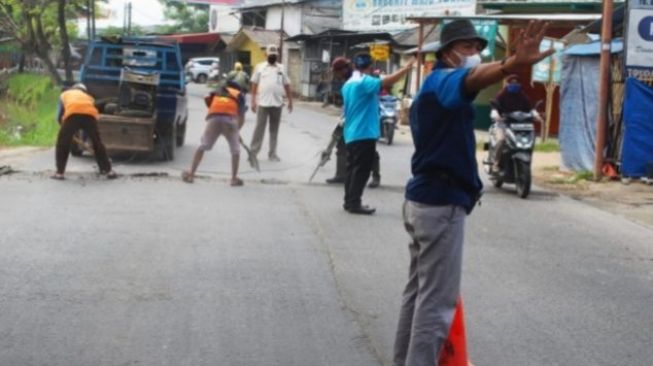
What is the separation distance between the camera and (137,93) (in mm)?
15891

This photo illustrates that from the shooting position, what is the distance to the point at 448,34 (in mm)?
4480

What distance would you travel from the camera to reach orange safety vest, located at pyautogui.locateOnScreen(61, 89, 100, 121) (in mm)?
12977

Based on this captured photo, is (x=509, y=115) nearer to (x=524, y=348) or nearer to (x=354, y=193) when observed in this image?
(x=354, y=193)

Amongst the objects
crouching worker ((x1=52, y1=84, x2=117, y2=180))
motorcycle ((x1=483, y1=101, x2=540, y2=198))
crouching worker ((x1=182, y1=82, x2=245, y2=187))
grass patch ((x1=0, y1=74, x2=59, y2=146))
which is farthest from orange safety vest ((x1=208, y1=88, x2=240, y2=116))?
grass patch ((x1=0, y1=74, x2=59, y2=146))

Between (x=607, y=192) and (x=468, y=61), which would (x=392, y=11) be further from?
(x=468, y=61)

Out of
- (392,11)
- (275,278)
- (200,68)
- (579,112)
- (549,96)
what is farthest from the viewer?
(200,68)

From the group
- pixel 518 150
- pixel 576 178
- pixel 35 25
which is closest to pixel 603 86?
pixel 576 178

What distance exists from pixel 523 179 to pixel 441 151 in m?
8.56

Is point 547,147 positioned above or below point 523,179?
below

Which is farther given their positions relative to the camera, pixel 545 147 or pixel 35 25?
pixel 35 25

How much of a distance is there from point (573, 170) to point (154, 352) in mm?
11909

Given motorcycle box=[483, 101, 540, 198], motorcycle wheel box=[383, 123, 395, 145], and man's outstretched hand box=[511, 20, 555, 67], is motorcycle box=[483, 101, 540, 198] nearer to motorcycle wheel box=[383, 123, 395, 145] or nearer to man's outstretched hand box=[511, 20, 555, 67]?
motorcycle wheel box=[383, 123, 395, 145]

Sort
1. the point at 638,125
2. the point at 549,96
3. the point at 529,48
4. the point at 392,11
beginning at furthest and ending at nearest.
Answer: the point at 392,11 < the point at 549,96 < the point at 638,125 < the point at 529,48

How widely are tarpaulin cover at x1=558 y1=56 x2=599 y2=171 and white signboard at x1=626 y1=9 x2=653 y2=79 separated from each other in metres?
1.49
